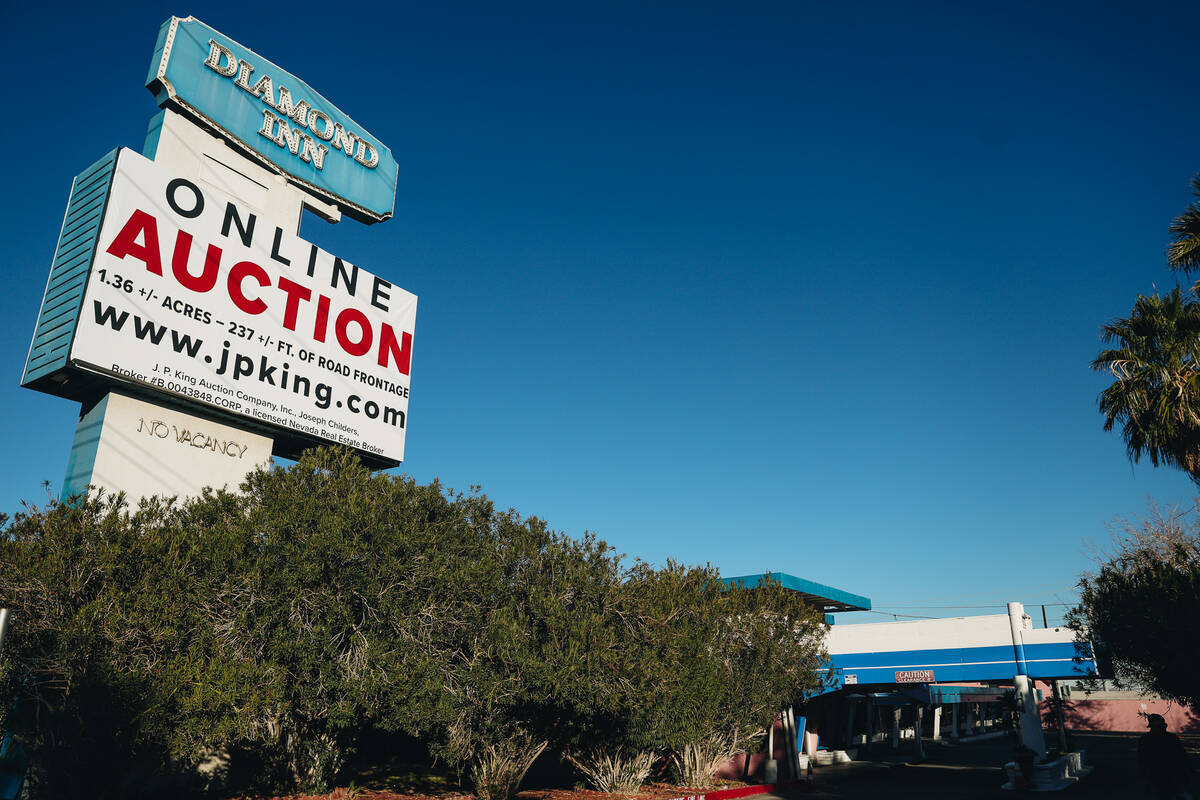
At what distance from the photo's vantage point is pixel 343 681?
13586 millimetres

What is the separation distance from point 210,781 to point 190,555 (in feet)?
23.0

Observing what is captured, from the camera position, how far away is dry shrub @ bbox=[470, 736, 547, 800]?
695 inches

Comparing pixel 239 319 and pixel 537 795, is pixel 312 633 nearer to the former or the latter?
pixel 537 795

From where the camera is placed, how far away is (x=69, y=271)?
693 inches

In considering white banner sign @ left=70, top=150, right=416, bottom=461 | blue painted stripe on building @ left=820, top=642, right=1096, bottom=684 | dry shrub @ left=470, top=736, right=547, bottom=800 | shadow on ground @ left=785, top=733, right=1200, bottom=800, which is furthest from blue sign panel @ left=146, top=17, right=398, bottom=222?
shadow on ground @ left=785, top=733, right=1200, bottom=800

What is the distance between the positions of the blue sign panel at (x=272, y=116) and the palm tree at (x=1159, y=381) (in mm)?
22907

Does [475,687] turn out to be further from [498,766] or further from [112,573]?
[112,573]

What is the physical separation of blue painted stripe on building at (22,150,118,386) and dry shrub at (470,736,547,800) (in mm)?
12521

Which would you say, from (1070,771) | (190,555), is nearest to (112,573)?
(190,555)

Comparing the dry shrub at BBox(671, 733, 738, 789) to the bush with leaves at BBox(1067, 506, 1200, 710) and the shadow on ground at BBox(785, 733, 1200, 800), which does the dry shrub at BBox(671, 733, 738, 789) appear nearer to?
the shadow on ground at BBox(785, 733, 1200, 800)

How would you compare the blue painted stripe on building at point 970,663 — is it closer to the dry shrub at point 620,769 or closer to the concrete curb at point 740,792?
the concrete curb at point 740,792

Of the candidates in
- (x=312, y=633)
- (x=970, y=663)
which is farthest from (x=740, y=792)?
(x=312, y=633)

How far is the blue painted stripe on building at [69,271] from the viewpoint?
16.7 meters

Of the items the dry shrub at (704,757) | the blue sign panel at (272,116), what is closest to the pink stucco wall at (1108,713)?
the dry shrub at (704,757)
